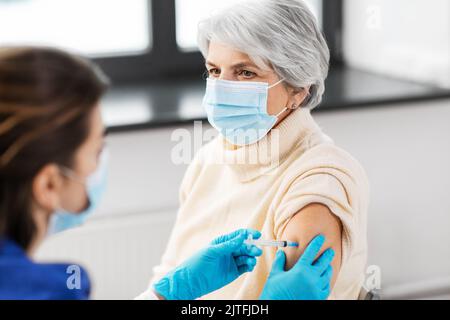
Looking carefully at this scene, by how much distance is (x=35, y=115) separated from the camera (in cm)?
90

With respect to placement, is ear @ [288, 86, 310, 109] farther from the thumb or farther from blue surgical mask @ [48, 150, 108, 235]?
blue surgical mask @ [48, 150, 108, 235]

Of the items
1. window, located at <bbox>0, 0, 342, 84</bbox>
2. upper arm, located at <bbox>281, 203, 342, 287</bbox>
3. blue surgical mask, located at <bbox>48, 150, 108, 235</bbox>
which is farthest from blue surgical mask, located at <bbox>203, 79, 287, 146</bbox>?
window, located at <bbox>0, 0, 342, 84</bbox>

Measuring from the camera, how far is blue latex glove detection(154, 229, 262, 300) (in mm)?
Answer: 1270

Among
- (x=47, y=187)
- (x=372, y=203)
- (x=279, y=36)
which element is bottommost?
(x=372, y=203)

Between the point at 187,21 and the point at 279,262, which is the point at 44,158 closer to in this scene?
the point at 279,262

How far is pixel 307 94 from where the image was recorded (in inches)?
51.1

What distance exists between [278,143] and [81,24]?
3.91ft

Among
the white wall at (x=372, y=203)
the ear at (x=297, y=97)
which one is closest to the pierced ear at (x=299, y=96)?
the ear at (x=297, y=97)

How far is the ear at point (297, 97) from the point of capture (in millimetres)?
1288

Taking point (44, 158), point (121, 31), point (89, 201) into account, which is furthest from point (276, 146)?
point (121, 31)

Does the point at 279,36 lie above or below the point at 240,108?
above

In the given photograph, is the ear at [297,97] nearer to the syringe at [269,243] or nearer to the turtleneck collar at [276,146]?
the turtleneck collar at [276,146]

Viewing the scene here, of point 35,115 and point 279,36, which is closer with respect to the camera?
point 35,115
